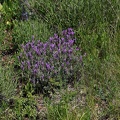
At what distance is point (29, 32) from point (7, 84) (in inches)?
34.9

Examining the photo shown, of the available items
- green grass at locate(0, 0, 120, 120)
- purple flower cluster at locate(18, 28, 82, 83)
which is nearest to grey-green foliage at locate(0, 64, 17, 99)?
green grass at locate(0, 0, 120, 120)

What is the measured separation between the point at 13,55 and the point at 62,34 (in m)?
0.66

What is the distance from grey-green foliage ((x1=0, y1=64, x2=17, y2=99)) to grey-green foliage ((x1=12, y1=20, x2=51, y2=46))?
2.09ft

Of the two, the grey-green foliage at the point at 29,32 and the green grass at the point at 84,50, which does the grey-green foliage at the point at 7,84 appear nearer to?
the green grass at the point at 84,50

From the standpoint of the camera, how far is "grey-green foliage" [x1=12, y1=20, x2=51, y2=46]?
395 cm

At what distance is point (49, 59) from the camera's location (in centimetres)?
359

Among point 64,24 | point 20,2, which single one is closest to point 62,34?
point 64,24

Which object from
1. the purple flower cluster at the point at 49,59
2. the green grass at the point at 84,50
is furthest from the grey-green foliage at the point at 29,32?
the purple flower cluster at the point at 49,59

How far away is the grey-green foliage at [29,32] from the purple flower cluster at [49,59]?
7.6 inches

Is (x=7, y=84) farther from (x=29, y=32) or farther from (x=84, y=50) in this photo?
(x=84, y=50)

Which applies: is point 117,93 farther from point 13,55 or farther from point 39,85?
point 13,55

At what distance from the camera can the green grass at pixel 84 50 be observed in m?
3.24

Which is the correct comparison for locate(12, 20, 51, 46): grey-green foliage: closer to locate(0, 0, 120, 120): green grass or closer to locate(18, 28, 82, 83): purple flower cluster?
locate(0, 0, 120, 120): green grass

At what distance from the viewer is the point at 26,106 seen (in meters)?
3.25
